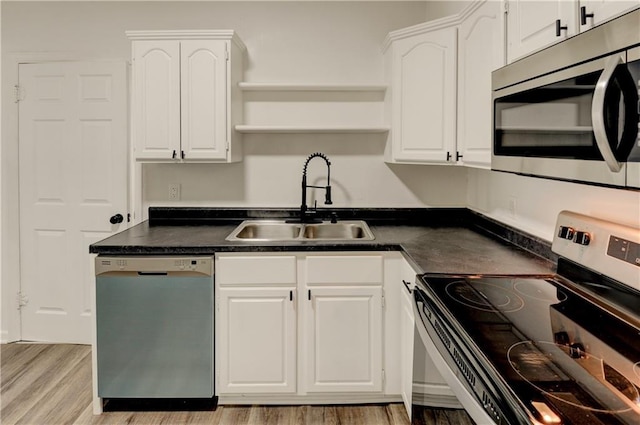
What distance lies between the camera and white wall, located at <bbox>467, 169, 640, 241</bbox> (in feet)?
5.57

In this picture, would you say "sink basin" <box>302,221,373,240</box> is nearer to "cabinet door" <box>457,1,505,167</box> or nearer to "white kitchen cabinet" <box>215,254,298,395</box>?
"white kitchen cabinet" <box>215,254,298,395</box>

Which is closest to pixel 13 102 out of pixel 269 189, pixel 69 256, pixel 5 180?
pixel 5 180

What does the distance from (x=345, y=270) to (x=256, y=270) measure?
0.44 meters

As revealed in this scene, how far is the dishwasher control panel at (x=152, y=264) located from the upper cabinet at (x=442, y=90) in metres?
1.28

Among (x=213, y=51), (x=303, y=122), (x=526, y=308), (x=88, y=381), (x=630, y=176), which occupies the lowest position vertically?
(x=88, y=381)

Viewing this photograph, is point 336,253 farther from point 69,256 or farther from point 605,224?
point 69,256

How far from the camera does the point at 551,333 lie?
53.7 inches

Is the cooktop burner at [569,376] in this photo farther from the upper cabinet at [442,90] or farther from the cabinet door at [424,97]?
the cabinet door at [424,97]

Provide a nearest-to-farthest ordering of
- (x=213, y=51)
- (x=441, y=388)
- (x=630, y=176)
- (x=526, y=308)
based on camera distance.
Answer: (x=630, y=176) < (x=441, y=388) < (x=526, y=308) < (x=213, y=51)

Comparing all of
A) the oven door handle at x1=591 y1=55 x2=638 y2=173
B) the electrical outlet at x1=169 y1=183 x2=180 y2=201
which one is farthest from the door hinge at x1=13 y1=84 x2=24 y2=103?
the oven door handle at x1=591 y1=55 x2=638 y2=173

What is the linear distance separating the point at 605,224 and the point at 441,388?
29.5 inches

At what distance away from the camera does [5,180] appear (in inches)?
138

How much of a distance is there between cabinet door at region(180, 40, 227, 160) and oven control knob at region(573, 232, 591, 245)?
1.91m

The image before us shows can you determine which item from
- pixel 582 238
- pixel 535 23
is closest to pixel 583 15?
pixel 535 23
